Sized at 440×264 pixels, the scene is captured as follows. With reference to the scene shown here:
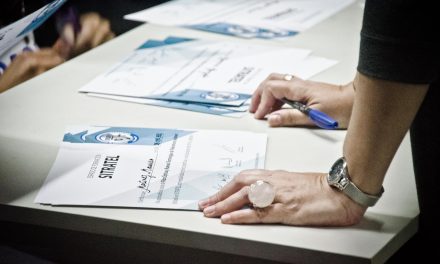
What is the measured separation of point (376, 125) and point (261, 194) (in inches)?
6.4

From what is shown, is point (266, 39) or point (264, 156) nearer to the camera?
point (264, 156)

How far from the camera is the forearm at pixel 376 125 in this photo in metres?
0.70

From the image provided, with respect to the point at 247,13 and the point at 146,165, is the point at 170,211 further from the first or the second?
the point at 247,13

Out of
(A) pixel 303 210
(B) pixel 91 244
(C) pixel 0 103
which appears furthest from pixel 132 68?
(A) pixel 303 210

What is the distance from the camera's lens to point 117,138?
3.19 feet

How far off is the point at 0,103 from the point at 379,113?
0.72 m

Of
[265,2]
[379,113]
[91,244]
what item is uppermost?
[379,113]

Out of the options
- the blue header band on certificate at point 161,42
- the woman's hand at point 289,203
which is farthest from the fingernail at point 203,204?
the blue header band on certificate at point 161,42

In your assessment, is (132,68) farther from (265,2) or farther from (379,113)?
(379,113)

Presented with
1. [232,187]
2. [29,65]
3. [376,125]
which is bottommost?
[29,65]

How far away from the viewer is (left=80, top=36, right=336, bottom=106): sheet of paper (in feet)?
3.70

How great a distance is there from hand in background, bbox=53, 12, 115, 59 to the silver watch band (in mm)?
901

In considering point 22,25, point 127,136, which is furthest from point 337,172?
point 22,25

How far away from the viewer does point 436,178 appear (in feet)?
2.97
